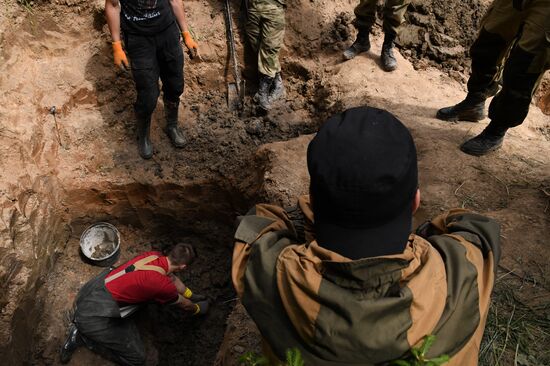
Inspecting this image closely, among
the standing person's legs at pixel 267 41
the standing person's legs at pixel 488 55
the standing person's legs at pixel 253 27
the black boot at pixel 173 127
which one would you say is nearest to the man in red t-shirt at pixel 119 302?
the black boot at pixel 173 127

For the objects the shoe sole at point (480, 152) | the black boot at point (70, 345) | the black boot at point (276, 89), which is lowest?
the black boot at point (70, 345)

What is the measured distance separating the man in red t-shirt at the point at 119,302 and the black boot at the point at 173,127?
1229mm

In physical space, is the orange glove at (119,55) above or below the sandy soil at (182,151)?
above

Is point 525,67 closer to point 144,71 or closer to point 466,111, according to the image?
point 466,111

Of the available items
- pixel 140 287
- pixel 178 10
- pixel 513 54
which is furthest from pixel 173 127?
pixel 513 54

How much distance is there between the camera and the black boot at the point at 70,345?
3736 mm

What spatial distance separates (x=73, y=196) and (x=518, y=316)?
382cm

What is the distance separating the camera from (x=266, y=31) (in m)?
4.54

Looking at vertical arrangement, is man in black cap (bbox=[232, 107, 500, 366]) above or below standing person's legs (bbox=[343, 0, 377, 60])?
above

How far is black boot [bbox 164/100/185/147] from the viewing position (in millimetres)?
4359

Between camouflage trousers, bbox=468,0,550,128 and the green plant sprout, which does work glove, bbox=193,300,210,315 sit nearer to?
camouflage trousers, bbox=468,0,550,128

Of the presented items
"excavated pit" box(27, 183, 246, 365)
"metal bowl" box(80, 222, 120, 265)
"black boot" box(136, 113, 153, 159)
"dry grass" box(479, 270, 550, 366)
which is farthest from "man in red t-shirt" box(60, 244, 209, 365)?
"dry grass" box(479, 270, 550, 366)

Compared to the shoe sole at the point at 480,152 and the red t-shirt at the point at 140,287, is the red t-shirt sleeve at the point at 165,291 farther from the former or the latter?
the shoe sole at the point at 480,152

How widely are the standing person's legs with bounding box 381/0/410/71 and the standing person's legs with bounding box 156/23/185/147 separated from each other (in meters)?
2.06
